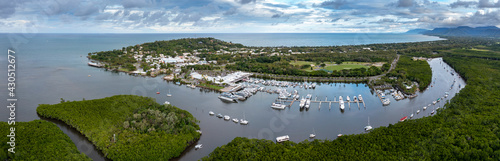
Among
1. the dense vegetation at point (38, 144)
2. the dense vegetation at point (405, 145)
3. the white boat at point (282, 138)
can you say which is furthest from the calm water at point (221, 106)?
the dense vegetation at point (405, 145)

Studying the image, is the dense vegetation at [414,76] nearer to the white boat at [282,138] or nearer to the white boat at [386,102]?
the white boat at [386,102]

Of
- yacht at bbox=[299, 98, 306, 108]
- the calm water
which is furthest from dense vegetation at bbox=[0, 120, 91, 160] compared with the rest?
yacht at bbox=[299, 98, 306, 108]

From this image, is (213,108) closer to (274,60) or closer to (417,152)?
(417,152)

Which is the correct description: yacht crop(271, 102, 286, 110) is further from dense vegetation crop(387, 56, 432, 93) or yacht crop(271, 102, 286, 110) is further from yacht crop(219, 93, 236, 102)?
dense vegetation crop(387, 56, 432, 93)

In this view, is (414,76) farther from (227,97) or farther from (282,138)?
(282,138)

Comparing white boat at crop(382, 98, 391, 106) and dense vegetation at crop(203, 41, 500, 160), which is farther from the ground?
white boat at crop(382, 98, 391, 106)

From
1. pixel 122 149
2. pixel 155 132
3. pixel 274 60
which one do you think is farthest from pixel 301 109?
pixel 274 60

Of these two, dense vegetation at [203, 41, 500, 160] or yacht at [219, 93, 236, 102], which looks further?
yacht at [219, 93, 236, 102]
